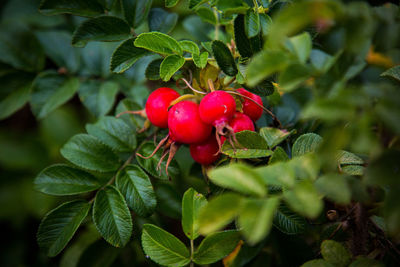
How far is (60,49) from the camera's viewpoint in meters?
1.78

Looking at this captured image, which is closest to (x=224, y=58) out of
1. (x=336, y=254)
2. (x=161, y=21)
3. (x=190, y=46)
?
(x=190, y=46)

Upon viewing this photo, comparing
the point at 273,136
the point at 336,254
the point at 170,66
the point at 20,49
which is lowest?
the point at 336,254

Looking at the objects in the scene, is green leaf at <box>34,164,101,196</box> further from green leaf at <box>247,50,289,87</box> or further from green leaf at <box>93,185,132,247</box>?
green leaf at <box>247,50,289,87</box>

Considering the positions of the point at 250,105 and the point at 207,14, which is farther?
the point at 207,14

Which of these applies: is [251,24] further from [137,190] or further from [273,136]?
[137,190]

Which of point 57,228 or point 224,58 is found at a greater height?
point 224,58

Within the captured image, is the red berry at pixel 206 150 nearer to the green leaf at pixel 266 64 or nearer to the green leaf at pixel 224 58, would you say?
the green leaf at pixel 224 58

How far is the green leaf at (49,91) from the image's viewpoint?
1.57 m

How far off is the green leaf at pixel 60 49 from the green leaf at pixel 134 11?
62 centimetres

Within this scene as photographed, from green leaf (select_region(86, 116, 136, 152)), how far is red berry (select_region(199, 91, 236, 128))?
450 mm

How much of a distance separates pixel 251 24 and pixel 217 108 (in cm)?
25

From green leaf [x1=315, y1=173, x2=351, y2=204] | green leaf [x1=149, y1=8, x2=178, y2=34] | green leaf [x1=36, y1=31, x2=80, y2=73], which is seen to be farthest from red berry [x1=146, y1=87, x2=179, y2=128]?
green leaf [x1=36, y1=31, x2=80, y2=73]

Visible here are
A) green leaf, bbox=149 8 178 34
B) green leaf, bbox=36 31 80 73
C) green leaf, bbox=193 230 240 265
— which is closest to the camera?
green leaf, bbox=193 230 240 265

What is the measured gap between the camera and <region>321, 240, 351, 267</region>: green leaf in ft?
3.16
